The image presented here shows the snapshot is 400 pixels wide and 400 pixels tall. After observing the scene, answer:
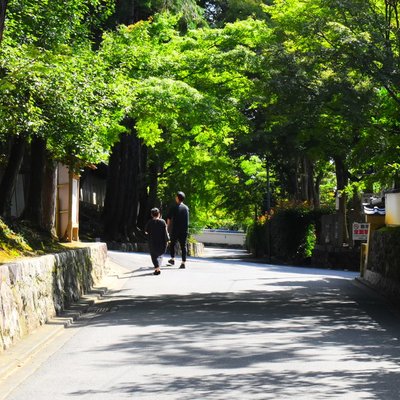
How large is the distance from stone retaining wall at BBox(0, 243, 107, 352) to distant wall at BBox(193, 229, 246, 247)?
74305 millimetres

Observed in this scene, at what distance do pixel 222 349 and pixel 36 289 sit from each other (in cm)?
335

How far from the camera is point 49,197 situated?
2222 cm

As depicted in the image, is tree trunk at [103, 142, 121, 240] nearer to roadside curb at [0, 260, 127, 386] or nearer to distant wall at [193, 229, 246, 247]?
roadside curb at [0, 260, 127, 386]

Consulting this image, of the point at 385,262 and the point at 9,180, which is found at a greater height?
the point at 9,180

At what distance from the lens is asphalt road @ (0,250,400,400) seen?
26.9 feet

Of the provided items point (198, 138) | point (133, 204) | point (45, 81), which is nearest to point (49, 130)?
point (45, 81)

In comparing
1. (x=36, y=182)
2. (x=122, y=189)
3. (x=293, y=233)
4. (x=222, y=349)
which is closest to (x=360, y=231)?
(x=293, y=233)

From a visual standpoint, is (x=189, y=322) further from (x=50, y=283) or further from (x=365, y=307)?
(x=365, y=307)

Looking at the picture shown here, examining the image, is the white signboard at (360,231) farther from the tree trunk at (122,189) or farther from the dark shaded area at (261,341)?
the dark shaded area at (261,341)

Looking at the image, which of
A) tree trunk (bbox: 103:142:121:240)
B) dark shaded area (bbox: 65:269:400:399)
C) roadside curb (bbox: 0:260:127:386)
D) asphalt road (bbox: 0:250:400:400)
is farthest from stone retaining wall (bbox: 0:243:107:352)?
tree trunk (bbox: 103:142:121:240)

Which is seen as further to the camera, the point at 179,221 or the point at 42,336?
the point at 179,221

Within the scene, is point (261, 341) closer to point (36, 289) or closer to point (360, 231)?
point (36, 289)

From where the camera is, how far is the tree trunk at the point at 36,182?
20141 millimetres

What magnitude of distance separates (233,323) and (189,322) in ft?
2.20
